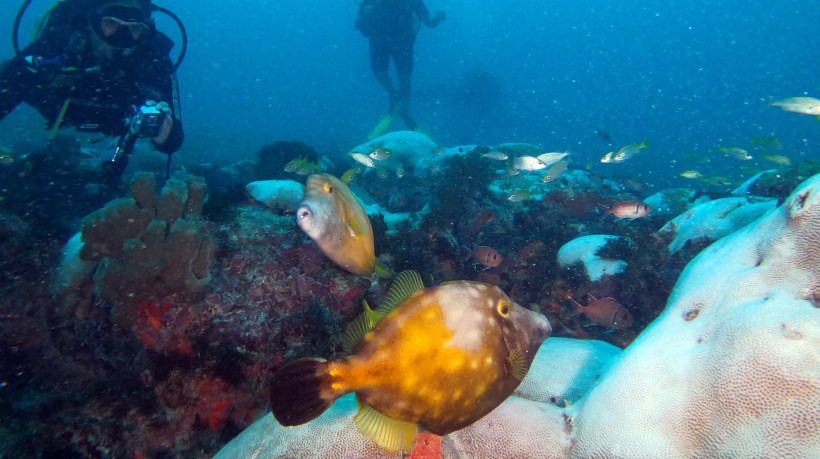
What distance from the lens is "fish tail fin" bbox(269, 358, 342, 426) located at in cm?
163

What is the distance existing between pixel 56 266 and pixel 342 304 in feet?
11.5

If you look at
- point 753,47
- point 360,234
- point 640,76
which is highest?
point 360,234

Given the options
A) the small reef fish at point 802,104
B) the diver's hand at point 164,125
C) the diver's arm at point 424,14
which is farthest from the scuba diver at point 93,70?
the diver's arm at point 424,14

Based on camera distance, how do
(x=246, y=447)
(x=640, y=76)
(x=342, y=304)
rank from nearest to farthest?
(x=246, y=447) → (x=342, y=304) → (x=640, y=76)

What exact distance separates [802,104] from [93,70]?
552 inches

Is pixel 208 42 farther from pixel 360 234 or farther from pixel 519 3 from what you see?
Result: pixel 360 234

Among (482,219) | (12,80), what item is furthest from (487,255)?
(12,80)

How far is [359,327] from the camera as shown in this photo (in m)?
1.97

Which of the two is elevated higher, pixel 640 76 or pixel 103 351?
pixel 103 351

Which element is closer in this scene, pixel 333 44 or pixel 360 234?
pixel 360 234

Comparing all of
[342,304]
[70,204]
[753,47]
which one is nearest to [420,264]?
[342,304]

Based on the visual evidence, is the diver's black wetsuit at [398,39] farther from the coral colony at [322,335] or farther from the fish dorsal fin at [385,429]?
the fish dorsal fin at [385,429]

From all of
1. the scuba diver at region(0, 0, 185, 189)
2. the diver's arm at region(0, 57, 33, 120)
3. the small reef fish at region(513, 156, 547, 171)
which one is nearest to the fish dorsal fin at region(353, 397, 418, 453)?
the small reef fish at region(513, 156, 547, 171)

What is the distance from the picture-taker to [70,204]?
8.51m
